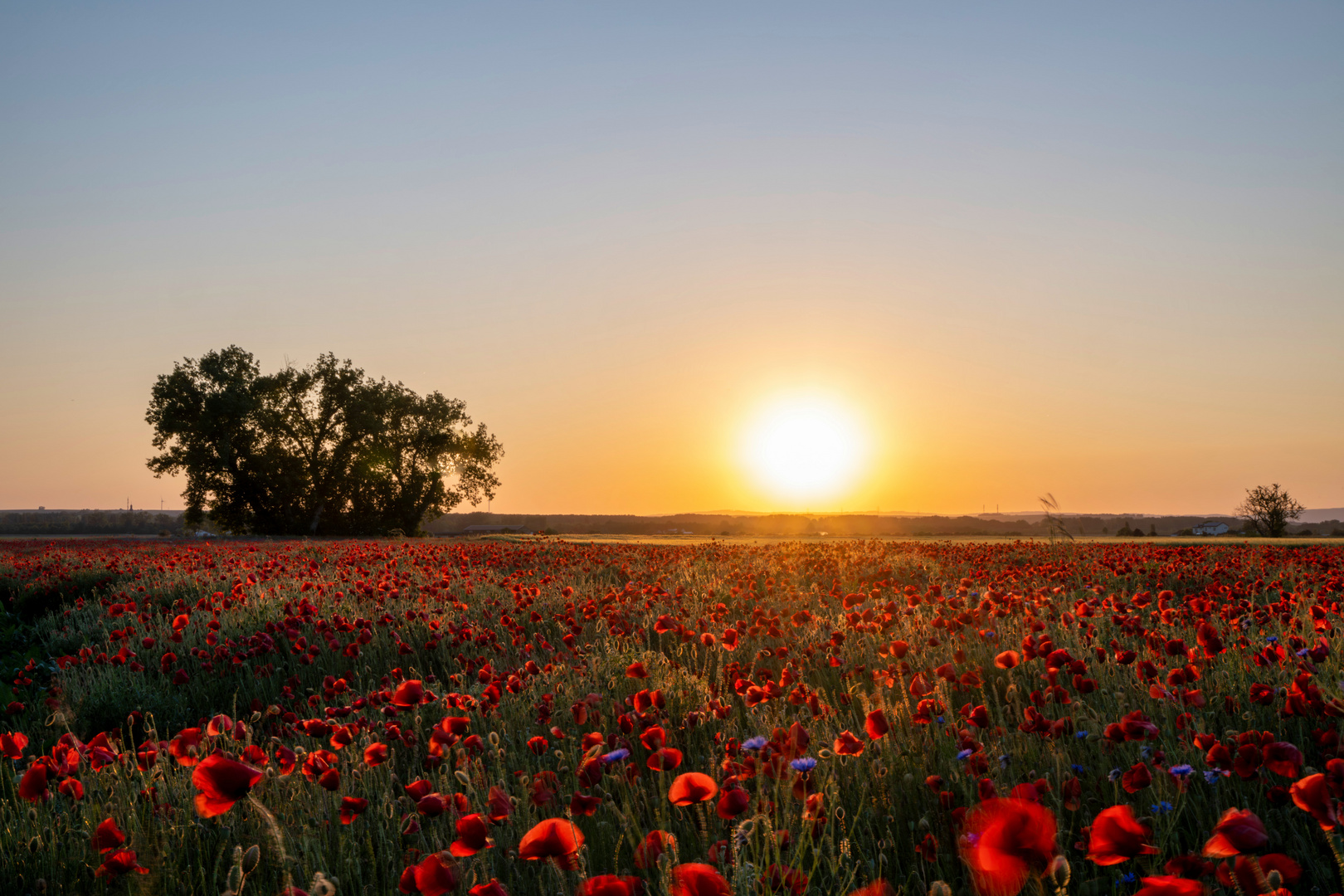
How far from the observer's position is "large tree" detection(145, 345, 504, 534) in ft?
152

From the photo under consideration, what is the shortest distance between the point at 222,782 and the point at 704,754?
259 cm

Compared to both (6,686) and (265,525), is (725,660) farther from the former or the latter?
(265,525)

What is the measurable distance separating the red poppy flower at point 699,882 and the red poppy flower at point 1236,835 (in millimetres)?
938

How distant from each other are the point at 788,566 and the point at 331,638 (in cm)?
720

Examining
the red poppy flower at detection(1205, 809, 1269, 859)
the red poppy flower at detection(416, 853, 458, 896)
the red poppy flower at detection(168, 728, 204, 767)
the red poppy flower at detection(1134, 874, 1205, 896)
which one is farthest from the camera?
the red poppy flower at detection(168, 728, 204, 767)

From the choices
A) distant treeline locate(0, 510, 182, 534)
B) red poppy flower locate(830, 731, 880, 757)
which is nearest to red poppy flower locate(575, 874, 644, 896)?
red poppy flower locate(830, 731, 880, 757)

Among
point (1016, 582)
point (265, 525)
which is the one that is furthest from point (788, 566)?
point (265, 525)

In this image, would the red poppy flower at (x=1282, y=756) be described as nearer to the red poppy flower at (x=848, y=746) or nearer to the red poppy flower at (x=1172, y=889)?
the red poppy flower at (x=848, y=746)

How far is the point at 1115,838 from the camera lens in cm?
Answer: 151

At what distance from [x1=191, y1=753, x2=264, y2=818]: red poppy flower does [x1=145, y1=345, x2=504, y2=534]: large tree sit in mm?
49487

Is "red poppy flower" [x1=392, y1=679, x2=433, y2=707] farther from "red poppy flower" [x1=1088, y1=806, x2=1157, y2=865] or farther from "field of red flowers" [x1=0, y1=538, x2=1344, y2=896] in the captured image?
"red poppy flower" [x1=1088, y1=806, x2=1157, y2=865]

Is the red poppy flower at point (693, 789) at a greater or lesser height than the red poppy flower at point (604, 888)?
greater

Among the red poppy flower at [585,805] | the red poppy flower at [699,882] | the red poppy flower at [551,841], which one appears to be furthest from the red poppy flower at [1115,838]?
the red poppy flower at [585,805]

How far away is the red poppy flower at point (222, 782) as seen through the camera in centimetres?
188
